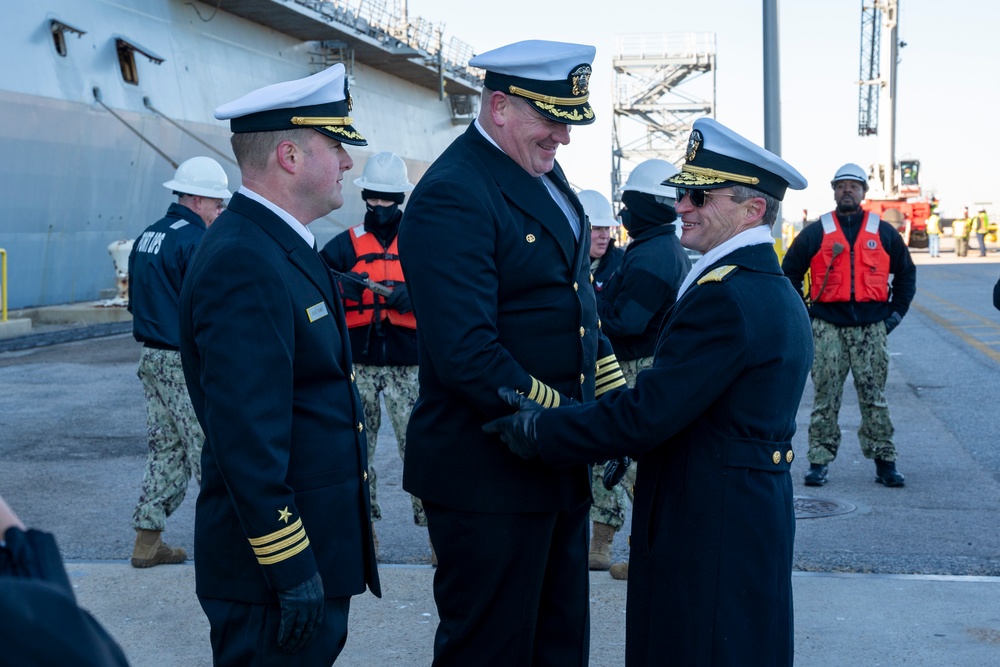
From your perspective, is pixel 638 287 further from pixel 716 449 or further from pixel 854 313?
pixel 716 449

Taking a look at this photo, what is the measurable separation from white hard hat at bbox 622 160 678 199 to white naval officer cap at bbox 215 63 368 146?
2909mm

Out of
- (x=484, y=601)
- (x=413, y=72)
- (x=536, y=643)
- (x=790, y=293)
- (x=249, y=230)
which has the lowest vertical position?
(x=536, y=643)

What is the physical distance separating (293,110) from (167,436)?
3.13 metres

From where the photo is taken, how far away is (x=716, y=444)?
2635 mm

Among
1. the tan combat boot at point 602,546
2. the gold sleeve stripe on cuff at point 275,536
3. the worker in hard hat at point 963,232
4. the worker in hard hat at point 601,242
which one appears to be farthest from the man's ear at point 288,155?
the worker in hard hat at point 963,232

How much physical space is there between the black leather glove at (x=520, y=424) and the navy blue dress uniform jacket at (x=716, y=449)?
0.03 meters

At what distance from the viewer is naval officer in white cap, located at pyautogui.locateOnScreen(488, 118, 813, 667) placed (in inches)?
102

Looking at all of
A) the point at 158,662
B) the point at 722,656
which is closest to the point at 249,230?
the point at 722,656

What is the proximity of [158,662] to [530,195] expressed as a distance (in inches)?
97.1

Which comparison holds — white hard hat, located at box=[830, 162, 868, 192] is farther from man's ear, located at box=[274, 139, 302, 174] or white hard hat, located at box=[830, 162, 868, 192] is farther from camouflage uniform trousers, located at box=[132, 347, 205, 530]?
man's ear, located at box=[274, 139, 302, 174]

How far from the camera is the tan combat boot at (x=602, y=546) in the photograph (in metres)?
5.29

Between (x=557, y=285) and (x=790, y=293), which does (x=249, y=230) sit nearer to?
(x=557, y=285)

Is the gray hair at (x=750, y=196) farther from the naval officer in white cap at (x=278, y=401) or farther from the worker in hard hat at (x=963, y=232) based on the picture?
the worker in hard hat at (x=963, y=232)

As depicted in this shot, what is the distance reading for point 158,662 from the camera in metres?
4.08
